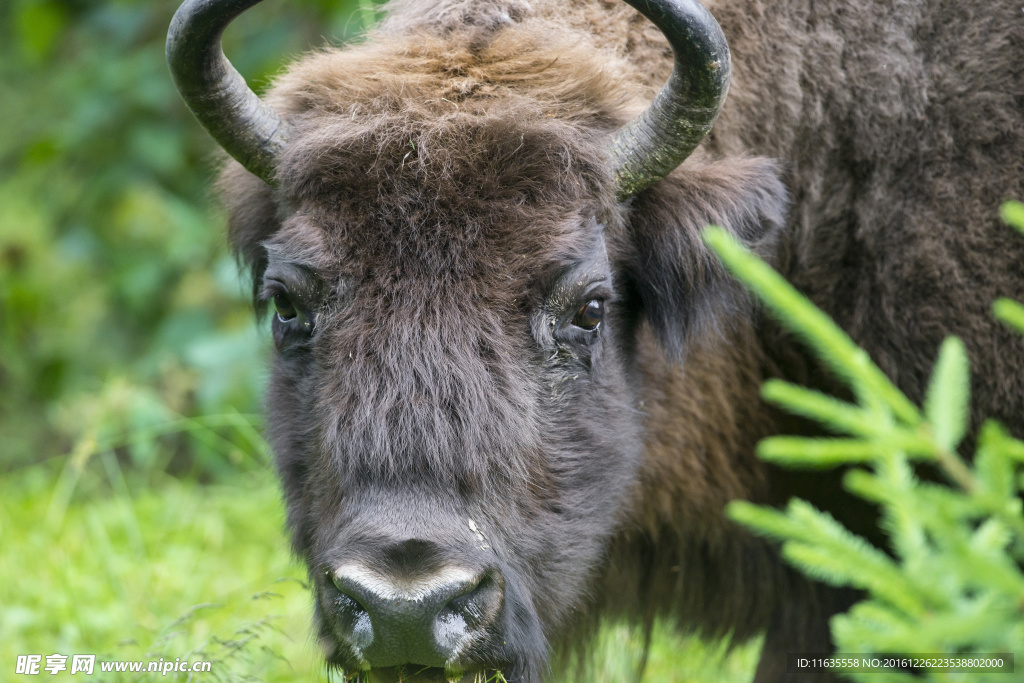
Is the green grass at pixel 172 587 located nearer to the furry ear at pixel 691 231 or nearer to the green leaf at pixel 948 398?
the furry ear at pixel 691 231

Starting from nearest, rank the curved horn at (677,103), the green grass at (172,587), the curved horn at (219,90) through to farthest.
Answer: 1. the curved horn at (677,103)
2. the curved horn at (219,90)
3. the green grass at (172,587)

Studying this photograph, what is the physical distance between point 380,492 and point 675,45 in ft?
5.38

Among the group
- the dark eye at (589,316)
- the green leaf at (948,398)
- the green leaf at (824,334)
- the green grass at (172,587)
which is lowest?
the green grass at (172,587)

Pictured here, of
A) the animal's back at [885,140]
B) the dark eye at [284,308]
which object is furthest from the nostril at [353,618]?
the animal's back at [885,140]

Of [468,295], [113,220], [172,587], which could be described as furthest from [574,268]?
[113,220]

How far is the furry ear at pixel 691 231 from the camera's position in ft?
10.5

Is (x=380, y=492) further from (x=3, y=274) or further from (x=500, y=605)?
(x=3, y=274)

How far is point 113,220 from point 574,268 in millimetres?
5779

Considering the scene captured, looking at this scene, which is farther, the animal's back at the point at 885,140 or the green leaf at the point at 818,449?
the animal's back at the point at 885,140

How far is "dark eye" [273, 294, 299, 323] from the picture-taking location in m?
3.12

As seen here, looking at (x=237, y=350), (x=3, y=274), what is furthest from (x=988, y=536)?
(x=3, y=274)

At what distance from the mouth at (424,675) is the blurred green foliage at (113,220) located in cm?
390

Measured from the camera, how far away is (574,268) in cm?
290

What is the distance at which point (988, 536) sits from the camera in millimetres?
1338
